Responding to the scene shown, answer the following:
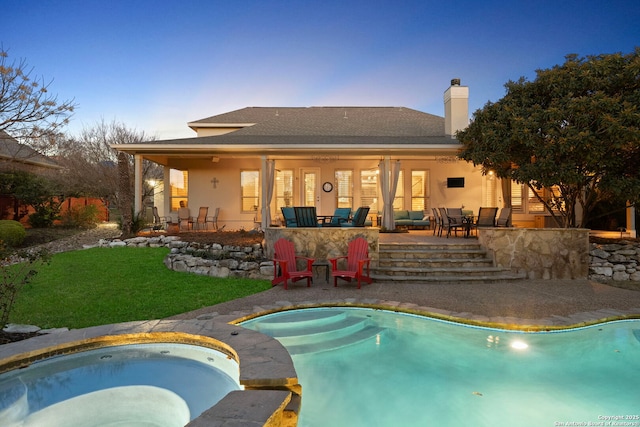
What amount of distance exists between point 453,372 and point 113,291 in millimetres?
5526

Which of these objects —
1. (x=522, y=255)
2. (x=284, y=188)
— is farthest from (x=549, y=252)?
(x=284, y=188)

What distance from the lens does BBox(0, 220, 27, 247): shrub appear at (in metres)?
11.2

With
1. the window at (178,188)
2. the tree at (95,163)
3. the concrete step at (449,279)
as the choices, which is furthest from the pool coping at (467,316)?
the tree at (95,163)

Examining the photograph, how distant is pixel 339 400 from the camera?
3.17m

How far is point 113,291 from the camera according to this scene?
622cm

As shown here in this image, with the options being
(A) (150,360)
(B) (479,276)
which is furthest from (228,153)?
(A) (150,360)

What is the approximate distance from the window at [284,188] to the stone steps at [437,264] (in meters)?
6.16

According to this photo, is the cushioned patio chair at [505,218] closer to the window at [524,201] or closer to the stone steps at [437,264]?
the stone steps at [437,264]

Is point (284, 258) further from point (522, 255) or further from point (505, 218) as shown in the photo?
point (505, 218)

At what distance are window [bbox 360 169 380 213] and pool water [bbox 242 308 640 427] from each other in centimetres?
895

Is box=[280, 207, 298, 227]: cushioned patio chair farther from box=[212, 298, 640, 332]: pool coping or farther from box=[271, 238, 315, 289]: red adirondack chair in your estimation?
Answer: box=[212, 298, 640, 332]: pool coping

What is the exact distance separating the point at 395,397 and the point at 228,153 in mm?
10042

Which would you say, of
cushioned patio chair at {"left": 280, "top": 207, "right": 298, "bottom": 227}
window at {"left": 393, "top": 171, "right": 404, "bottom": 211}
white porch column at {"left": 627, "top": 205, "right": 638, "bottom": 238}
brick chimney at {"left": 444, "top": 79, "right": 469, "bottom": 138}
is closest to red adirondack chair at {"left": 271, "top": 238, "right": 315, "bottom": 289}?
cushioned patio chair at {"left": 280, "top": 207, "right": 298, "bottom": 227}

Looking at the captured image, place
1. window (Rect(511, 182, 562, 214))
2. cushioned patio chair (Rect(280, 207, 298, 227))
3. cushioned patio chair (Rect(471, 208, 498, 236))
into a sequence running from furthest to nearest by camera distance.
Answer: window (Rect(511, 182, 562, 214)), cushioned patio chair (Rect(471, 208, 498, 236)), cushioned patio chair (Rect(280, 207, 298, 227))
